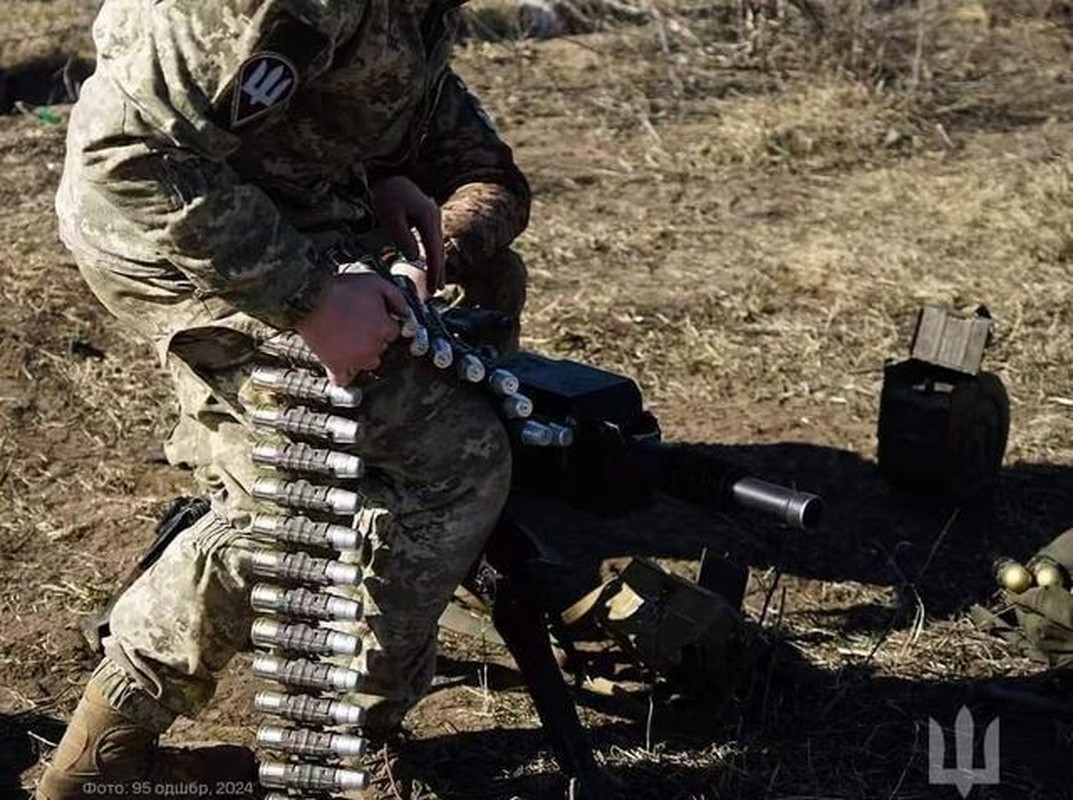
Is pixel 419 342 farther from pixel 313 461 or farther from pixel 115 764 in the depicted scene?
pixel 115 764

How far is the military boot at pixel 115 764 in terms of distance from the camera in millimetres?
3869

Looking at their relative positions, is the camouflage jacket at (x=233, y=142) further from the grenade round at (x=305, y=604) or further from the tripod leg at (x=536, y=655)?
the tripod leg at (x=536, y=655)

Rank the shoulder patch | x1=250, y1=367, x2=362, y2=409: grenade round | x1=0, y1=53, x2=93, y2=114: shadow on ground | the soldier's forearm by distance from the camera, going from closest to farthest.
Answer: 1. the shoulder patch
2. x1=250, y1=367, x2=362, y2=409: grenade round
3. the soldier's forearm
4. x1=0, y1=53, x2=93, y2=114: shadow on ground

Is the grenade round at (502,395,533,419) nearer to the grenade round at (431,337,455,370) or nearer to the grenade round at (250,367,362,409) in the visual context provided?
the grenade round at (431,337,455,370)

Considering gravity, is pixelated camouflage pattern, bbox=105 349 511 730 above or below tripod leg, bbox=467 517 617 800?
above

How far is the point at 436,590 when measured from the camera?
392cm

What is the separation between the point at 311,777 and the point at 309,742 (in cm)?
7

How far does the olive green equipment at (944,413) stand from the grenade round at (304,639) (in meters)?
2.20

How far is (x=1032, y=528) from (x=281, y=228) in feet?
9.77

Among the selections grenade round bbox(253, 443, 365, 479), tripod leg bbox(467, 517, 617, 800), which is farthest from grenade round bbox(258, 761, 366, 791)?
grenade round bbox(253, 443, 365, 479)

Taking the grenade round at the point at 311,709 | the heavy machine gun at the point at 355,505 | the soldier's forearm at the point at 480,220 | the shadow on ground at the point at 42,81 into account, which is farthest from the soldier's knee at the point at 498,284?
the shadow on ground at the point at 42,81

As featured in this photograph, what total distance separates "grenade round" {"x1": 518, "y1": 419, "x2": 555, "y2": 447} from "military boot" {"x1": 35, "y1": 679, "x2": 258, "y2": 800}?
106 cm

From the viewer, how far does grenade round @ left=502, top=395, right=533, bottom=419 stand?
382 centimetres

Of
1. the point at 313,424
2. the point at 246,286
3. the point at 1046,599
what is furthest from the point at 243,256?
the point at 1046,599
